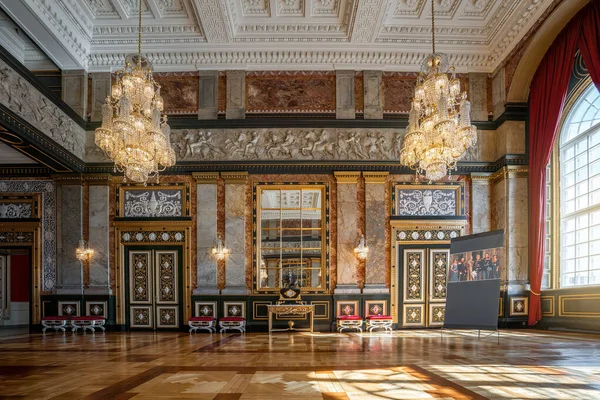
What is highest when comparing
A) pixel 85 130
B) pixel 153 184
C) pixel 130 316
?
pixel 85 130

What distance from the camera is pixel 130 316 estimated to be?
10422mm

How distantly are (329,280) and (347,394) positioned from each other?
6612 mm

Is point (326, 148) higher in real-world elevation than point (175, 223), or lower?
higher

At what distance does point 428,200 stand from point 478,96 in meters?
2.96

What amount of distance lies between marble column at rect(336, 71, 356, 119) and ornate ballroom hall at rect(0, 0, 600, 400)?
0.16 ft

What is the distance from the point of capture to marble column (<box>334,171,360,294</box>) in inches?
400

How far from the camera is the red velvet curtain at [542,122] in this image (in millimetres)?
8445

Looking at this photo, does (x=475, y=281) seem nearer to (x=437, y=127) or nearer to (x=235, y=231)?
(x=437, y=127)

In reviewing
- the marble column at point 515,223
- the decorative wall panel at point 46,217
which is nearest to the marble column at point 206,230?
the decorative wall panel at point 46,217

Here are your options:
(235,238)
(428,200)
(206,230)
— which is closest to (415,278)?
(428,200)

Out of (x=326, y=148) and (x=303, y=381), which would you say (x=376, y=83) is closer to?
(x=326, y=148)

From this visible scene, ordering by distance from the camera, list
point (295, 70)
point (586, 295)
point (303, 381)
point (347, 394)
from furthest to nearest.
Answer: point (295, 70), point (586, 295), point (303, 381), point (347, 394)

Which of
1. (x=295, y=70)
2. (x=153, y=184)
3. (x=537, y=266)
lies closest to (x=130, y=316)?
(x=153, y=184)

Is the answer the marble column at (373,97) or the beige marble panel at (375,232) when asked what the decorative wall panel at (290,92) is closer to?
the marble column at (373,97)
